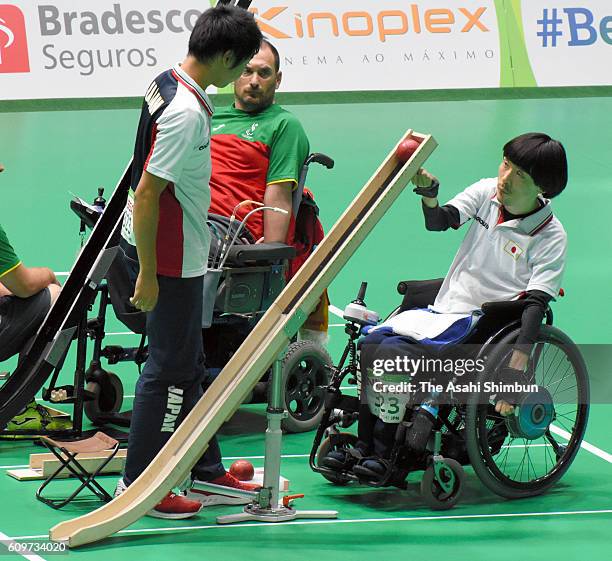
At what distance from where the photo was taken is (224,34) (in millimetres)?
4969

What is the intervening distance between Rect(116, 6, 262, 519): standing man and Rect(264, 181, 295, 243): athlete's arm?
1.26m

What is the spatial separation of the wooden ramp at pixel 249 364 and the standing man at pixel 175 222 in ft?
0.51

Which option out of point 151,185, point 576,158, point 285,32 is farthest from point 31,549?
point 285,32

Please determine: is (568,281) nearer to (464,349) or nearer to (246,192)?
(246,192)

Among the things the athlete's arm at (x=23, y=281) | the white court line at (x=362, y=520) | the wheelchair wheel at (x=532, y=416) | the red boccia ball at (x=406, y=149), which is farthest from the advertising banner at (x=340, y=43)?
the white court line at (x=362, y=520)

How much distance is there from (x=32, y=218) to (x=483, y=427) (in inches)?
233

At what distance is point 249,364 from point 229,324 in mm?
1312

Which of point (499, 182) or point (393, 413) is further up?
point (499, 182)

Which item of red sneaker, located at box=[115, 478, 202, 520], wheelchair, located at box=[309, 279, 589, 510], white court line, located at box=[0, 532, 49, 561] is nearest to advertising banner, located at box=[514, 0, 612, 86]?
wheelchair, located at box=[309, 279, 589, 510]

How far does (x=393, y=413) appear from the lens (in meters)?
5.51

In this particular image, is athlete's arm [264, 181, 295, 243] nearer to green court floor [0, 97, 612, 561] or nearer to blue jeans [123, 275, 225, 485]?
green court floor [0, 97, 612, 561]

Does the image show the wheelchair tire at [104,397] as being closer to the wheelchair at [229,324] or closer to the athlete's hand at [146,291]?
the wheelchair at [229,324]

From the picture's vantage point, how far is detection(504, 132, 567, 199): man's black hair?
5.61 meters

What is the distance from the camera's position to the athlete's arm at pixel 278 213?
649 centimetres
